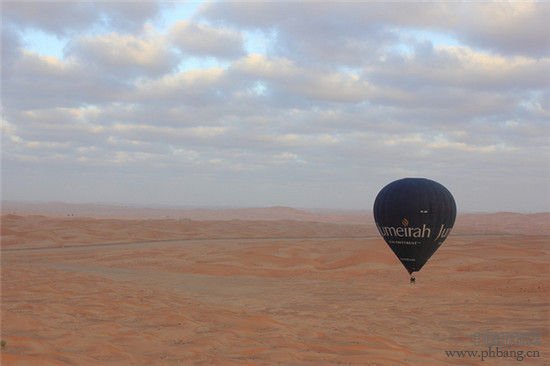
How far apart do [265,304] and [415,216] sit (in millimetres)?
5769

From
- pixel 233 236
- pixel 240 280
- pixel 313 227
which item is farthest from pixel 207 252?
pixel 313 227

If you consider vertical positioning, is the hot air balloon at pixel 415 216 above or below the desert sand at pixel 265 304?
above

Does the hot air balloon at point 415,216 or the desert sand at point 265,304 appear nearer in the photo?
the desert sand at point 265,304

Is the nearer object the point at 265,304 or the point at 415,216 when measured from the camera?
the point at 415,216

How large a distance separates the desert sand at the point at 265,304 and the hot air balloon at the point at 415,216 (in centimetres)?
201

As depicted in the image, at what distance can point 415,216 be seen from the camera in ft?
54.8

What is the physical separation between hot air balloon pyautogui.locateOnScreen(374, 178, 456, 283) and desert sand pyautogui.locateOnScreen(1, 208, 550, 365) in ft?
6.60

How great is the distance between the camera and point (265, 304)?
701 inches

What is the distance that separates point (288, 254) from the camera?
99.6 feet

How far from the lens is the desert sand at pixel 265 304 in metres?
11.2

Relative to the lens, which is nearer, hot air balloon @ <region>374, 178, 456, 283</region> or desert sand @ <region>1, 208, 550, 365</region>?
desert sand @ <region>1, 208, 550, 365</region>

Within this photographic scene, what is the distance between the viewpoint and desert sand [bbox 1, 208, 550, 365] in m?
11.2

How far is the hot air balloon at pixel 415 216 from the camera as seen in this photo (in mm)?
16750

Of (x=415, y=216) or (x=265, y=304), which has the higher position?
(x=415, y=216)
